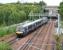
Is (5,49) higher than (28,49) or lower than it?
higher

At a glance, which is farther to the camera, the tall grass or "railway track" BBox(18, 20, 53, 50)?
the tall grass

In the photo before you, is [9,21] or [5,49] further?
[9,21]

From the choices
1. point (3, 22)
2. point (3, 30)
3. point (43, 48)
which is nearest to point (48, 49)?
point (43, 48)

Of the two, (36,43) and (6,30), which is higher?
(36,43)

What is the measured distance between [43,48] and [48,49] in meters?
0.79

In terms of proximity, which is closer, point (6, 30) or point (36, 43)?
point (36, 43)

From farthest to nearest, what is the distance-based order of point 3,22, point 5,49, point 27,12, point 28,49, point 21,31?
point 27,12
point 3,22
point 21,31
point 28,49
point 5,49

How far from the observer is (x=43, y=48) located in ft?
90.5

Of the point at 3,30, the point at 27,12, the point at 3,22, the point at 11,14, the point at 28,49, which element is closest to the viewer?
the point at 28,49

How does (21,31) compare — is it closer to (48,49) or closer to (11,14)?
(48,49)

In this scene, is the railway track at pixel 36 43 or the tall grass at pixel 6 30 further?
the tall grass at pixel 6 30

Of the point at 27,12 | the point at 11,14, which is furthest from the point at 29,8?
the point at 11,14

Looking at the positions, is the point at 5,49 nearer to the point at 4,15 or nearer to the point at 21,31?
the point at 21,31

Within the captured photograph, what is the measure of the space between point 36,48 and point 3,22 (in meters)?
27.6
